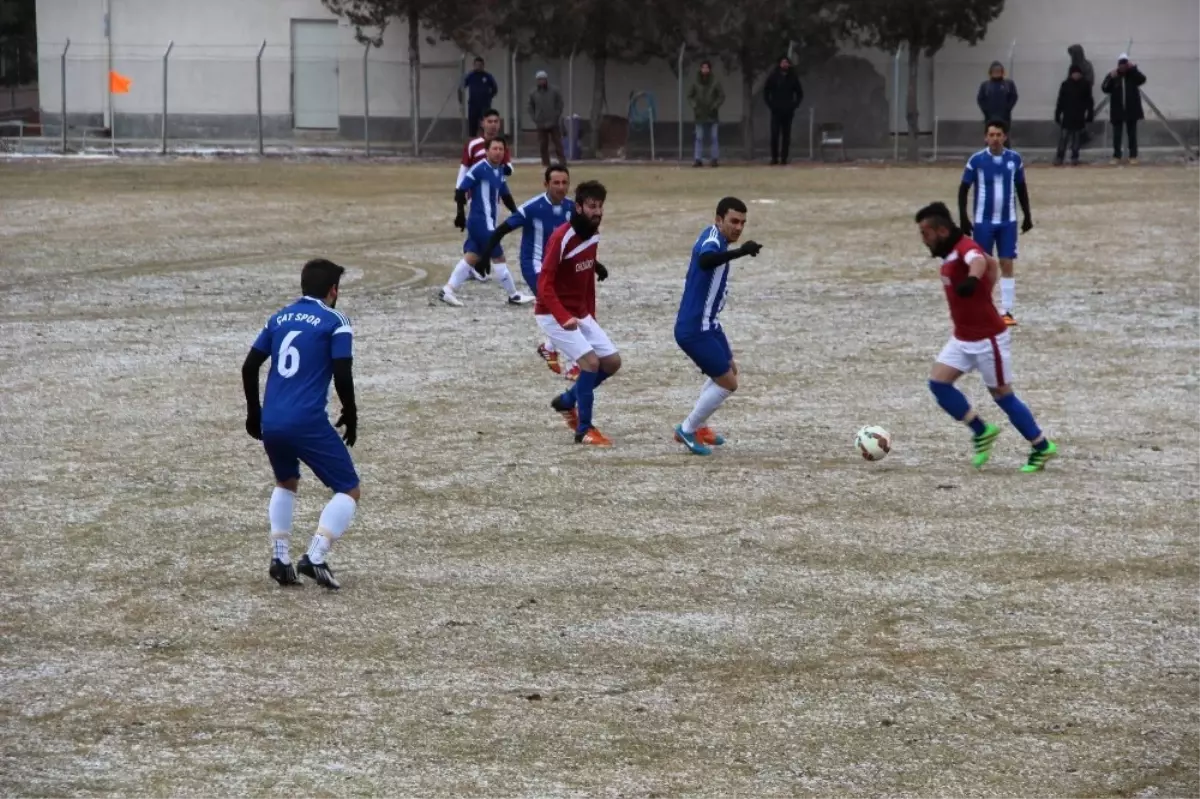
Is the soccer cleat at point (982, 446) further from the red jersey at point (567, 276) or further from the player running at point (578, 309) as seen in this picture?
the red jersey at point (567, 276)

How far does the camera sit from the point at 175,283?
2091 cm

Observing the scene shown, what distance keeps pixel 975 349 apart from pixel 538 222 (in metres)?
6.59

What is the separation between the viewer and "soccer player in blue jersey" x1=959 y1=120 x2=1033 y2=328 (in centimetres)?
1850

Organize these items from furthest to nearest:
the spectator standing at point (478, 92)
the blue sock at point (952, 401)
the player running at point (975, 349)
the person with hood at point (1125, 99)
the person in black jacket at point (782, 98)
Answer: the spectator standing at point (478, 92)
the person in black jacket at point (782, 98)
the person with hood at point (1125, 99)
the blue sock at point (952, 401)
the player running at point (975, 349)

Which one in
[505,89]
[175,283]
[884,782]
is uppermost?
[505,89]

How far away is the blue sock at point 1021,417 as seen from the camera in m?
11.5

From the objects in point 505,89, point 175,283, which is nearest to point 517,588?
point 175,283

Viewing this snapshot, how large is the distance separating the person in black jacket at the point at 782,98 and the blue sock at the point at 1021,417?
27.0 meters

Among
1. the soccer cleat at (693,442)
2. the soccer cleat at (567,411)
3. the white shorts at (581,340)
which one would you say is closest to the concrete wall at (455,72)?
the white shorts at (581,340)

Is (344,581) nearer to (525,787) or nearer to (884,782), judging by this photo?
(525,787)

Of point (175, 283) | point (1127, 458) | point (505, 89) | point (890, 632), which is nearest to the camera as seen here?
point (890, 632)

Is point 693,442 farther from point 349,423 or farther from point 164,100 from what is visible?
point 164,100

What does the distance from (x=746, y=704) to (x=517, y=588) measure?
199 centimetres

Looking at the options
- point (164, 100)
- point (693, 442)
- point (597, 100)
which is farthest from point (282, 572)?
point (164, 100)
